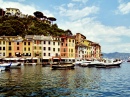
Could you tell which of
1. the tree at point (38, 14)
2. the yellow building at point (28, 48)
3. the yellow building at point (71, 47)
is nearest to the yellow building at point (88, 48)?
the yellow building at point (71, 47)

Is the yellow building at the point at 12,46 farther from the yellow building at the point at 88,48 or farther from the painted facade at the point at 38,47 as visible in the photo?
the yellow building at the point at 88,48

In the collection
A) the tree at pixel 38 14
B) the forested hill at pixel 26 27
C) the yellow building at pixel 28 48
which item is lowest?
the yellow building at pixel 28 48

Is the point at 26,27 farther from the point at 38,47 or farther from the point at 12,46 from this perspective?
the point at 12,46

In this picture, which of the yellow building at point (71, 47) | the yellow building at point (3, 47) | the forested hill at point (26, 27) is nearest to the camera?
the yellow building at point (3, 47)

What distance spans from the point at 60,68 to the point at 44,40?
45704mm

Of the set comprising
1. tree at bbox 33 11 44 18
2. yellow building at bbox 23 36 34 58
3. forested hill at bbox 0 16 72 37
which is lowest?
yellow building at bbox 23 36 34 58

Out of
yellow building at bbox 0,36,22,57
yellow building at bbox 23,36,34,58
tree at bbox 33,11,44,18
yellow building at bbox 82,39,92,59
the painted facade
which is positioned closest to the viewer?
yellow building at bbox 0,36,22,57

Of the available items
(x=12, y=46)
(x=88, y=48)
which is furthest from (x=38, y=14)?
(x=12, y=46)

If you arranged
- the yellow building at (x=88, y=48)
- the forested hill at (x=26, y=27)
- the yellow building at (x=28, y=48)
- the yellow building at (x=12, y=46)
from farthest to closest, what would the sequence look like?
the yellow building at (x=88, y=48) < the forested hill at (x=26, y=27) < the yellow building at (x=28, y=48) < the yellow building at (x=12, y=46)

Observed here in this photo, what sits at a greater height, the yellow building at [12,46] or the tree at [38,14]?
the tree at [38,14]

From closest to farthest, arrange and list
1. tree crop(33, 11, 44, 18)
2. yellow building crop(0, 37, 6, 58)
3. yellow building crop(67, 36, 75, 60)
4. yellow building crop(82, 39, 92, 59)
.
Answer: yellow building crop(0, 37, 6, 58) → yellow building crop(67, 36, 75, 60) → yellow building crop(82, 39, 92, 59) → tree crop(33, 11, 44, 18)

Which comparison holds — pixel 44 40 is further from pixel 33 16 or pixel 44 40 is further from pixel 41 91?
pixel 41 91

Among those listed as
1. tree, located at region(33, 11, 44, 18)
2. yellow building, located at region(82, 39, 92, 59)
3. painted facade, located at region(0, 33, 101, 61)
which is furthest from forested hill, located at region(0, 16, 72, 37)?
yellow building, located at region(82, 39, 92, 59)

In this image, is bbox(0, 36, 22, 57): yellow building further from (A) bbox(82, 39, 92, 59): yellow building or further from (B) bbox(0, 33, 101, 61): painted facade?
(A) bbox(82, 39, 92, 59): yellow building
